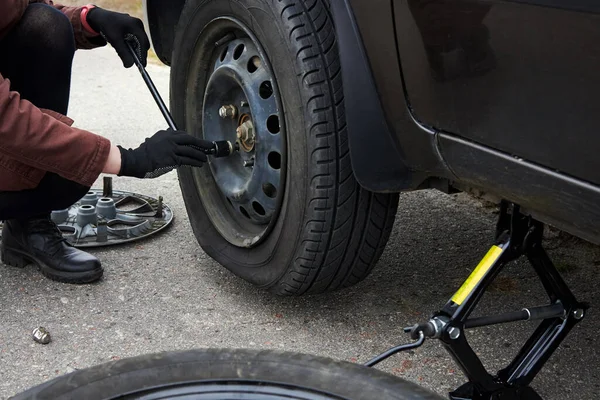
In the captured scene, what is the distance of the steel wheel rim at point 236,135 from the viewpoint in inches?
85.0

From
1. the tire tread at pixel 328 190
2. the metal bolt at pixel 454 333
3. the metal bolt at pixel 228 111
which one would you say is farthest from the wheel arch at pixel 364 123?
the metal bolt at pixel 228 111

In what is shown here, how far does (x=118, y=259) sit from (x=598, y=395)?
1567mm

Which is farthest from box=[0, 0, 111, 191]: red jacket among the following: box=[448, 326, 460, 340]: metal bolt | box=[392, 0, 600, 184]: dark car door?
box=[448, 326, 460, 340]: metal bolt

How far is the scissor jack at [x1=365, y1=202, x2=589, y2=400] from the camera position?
5.21 ft

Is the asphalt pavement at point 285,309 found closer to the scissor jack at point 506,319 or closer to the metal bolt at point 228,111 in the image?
the scissor jack at point 506,319

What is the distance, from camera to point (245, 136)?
7.49 ft

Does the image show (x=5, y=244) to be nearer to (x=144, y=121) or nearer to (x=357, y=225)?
(x=357, y=225)

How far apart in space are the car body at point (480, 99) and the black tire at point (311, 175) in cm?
13

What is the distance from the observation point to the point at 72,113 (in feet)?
15.6

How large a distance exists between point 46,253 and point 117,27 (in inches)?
30.0

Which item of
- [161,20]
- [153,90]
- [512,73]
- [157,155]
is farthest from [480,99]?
[161,20]

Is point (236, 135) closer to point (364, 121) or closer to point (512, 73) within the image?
point (364, 121)

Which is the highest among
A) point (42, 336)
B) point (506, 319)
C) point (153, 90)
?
point (153, 90)

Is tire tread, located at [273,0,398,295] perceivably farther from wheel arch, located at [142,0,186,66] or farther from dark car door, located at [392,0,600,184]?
wheel arch, located at [142,0,186,66]
